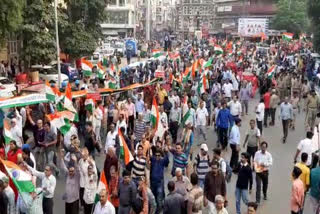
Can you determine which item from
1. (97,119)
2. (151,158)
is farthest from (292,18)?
(151,158)

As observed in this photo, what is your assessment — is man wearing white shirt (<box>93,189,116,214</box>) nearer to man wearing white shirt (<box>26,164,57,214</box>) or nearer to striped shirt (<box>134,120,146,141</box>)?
man wearing white shirt (<box>26,164,57,214</box>)

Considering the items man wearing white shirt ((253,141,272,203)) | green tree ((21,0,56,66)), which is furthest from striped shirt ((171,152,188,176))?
green tree ((21,0,56,66))

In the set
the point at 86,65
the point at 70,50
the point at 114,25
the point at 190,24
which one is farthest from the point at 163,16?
the point at 86,65

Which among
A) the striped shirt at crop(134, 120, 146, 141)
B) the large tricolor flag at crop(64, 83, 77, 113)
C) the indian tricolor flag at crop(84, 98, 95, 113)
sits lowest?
the striped shirt at crop(134, 120, 146, 141)

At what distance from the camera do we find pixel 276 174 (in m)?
12.7

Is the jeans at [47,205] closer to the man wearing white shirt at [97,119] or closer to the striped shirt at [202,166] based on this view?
the striped shirt at [202,166]

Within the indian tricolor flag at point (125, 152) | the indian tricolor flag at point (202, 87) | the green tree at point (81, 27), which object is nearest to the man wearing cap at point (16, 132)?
the indian tricolor flag at point (125, 152)

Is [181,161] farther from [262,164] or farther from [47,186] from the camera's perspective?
[47,186]

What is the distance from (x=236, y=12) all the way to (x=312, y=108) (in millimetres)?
87338

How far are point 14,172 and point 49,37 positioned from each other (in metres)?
20.6

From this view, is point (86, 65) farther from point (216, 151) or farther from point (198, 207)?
point (198, 207)

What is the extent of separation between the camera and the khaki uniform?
16.0m

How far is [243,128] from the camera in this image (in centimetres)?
1772

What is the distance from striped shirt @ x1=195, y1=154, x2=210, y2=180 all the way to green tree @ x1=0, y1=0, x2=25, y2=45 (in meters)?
14.1
